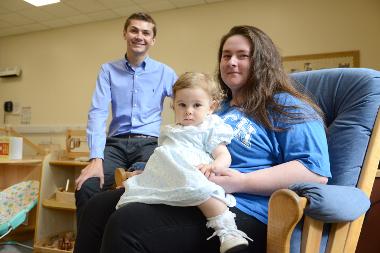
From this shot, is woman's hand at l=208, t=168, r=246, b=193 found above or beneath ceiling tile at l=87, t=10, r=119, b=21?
beneath

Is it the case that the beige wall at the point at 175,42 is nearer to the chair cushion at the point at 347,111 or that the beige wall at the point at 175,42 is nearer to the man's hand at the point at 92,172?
the man's hand at the point at 92,172

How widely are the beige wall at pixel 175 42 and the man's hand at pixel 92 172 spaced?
1.63 meters

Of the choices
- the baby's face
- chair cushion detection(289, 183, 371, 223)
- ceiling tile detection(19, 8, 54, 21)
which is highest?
ceiling tile detection(19, 8, 54, 21)

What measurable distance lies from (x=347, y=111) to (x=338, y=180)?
0.26m

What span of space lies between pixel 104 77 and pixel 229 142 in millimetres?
1137

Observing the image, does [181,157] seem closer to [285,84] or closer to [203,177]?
[203,177]

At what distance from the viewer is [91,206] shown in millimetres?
1120

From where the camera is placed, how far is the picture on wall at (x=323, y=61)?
Answer: 8.95 ft

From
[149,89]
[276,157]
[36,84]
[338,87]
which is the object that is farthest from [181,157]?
[36,84]

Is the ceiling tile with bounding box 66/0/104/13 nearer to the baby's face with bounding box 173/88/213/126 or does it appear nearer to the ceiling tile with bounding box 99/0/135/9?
the ceiling tile with bounding box 99/0/135/9

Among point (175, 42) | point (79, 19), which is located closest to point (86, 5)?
point (79, 19)

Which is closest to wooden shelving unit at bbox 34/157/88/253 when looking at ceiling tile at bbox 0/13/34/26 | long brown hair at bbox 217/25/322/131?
ceiling tile at bbox 0/13/34/26

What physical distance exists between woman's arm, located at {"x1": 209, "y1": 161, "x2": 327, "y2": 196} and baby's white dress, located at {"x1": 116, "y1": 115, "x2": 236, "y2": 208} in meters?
0.04

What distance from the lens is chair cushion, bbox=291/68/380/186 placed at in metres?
1.05
